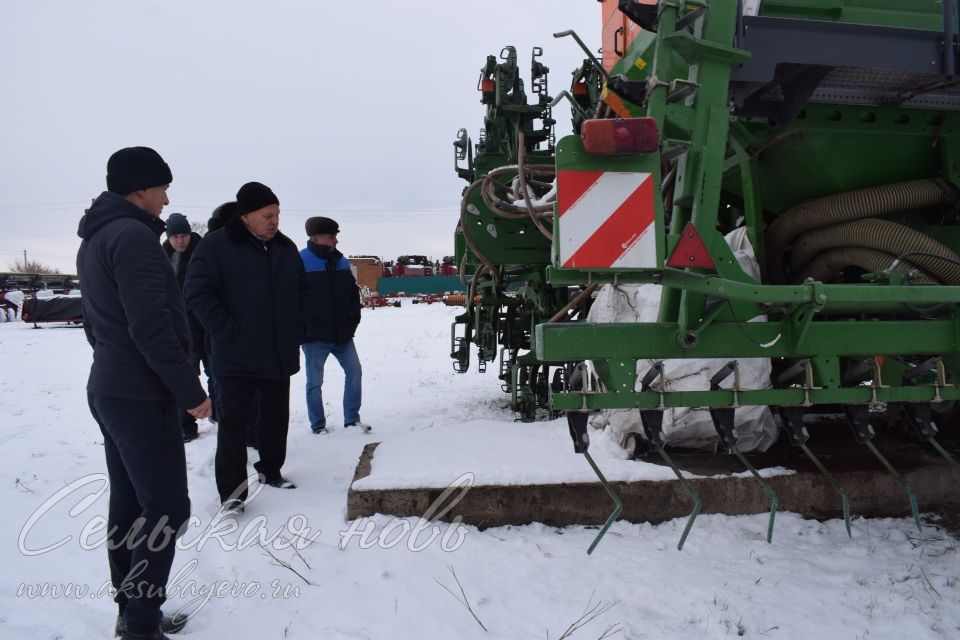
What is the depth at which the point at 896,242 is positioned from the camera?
9.05ft

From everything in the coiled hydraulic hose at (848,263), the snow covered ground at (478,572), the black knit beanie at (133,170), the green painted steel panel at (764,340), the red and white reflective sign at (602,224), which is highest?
the black knit beanie at (133,170)

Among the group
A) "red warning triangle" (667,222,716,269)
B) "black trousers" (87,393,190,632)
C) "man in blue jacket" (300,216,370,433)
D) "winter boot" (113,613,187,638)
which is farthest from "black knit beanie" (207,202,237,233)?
"red warning triangle" (667,222,716,269)

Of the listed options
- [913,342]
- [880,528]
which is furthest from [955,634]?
[913,342]

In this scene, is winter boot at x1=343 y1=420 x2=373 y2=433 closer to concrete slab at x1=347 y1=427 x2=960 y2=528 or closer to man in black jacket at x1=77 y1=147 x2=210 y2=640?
concrete slab at x1=347 y1=427 x2=960 y2=528

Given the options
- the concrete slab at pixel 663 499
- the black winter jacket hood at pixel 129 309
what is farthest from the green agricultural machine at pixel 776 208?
the black winter jacket hood at pixel 129 309

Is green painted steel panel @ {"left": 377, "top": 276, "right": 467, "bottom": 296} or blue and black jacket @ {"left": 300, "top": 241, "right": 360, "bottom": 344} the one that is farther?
green painted steel panel @ {"left": 377, "top": 276, "right": 467, "bottom": 296}

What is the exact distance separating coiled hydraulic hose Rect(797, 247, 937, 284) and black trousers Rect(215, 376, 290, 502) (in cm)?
285

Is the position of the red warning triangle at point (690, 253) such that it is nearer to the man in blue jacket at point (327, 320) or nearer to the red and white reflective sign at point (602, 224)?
the red and white reflective sign at point (602, 224)

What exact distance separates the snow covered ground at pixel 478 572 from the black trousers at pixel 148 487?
21 centimetres

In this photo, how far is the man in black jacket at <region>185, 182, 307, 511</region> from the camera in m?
3.18

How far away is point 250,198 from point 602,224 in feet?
6.66

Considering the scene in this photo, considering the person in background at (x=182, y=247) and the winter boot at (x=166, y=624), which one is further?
the person in background at (x=182, y=247)

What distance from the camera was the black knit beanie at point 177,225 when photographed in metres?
4.81

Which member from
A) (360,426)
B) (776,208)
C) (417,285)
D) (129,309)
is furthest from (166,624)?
(417,285)
